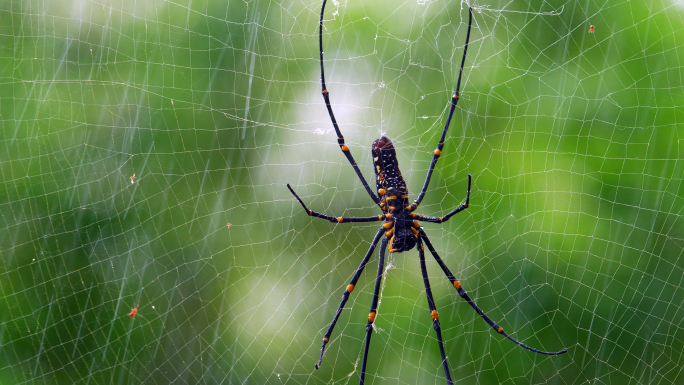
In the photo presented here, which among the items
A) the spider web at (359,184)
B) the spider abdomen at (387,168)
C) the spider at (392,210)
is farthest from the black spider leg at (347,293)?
the spider web at (359,184)

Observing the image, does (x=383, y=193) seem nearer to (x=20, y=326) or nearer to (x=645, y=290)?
(x=645, y=290)

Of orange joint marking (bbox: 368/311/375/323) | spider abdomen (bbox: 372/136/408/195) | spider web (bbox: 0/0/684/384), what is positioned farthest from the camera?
spider web (bbox: 0/0/684/384)

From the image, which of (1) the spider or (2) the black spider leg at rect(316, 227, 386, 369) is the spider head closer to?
(1) the spider

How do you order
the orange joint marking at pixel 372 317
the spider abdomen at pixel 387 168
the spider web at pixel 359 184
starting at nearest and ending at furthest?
the spider abdomen at pixel 387 168 < the orange joint marking at pixel 372 317 < the spider web at pixel 359 184

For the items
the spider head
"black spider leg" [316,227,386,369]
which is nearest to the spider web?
"black spider leg" [316,227,386,369]

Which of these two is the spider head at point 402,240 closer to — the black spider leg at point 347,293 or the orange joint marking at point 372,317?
the black spider leg at point 347,293

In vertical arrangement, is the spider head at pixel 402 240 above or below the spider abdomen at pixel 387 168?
below
